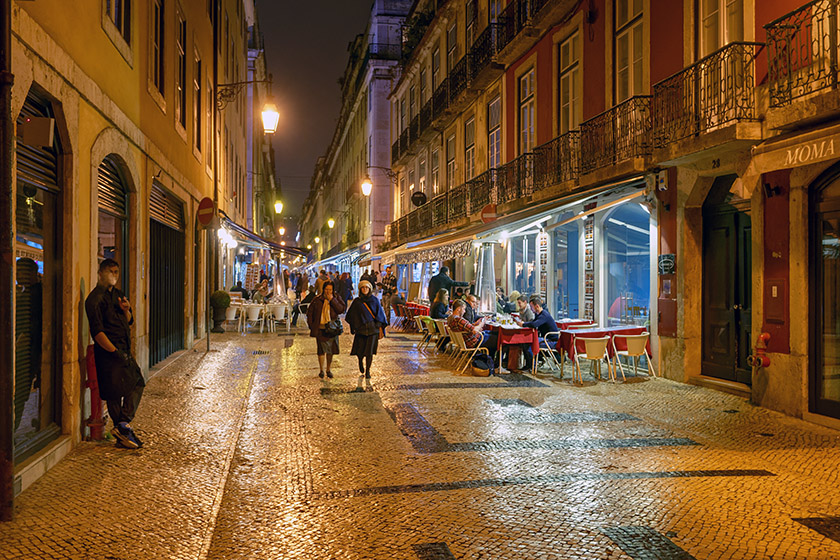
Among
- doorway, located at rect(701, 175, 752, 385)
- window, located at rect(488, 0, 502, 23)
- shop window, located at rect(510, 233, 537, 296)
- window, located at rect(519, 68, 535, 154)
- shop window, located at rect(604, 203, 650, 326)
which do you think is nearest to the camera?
doorway, located at rect(701, 175, 752, 385)

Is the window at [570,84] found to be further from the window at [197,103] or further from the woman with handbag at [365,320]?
the window at [197,103]

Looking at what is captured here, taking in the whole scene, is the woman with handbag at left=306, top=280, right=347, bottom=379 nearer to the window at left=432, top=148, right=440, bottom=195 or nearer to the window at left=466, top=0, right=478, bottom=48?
the window at left=466, top=0, right=478, bottom=48

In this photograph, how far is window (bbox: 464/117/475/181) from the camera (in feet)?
71.2

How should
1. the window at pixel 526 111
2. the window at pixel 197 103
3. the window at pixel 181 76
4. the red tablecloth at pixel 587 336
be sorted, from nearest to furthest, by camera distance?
the red tablecloth at pixel 587 336
the window at pixel 181 76
the window at pixel 197 103
the window at pixel 526 111

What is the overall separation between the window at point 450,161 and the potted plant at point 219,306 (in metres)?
9.26

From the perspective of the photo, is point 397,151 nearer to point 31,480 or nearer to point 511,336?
point 511,336

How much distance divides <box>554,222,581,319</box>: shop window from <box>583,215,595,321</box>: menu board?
77 cm

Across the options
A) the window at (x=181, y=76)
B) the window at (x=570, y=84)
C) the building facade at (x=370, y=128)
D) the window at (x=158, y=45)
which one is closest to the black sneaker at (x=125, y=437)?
the window at (x=158, y=45)

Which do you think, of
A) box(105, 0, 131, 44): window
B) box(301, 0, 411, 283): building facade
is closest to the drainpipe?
box(105, 0, 131, 44): window

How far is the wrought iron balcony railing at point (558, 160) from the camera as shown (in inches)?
556

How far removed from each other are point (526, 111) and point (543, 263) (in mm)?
4206

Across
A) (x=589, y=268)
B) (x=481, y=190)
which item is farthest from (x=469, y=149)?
(x=589, y=268)

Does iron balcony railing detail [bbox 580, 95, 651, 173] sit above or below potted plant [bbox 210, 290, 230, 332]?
above

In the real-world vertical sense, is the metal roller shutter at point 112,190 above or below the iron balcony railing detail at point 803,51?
below
